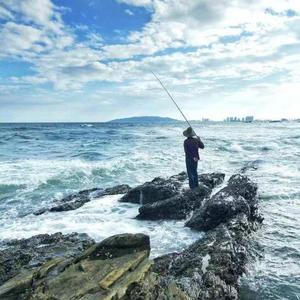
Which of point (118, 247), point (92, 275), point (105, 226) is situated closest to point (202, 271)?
point (118, 247)

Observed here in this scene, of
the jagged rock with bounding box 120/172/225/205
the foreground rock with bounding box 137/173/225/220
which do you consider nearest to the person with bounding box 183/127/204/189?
the jagged rock with bounding box 120/172/225/205

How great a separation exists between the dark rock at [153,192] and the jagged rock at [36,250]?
334 cm

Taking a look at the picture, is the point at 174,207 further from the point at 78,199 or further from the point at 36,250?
the point at 78,199

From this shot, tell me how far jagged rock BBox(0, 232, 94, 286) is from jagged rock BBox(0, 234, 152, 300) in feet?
4.21

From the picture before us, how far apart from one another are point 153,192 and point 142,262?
20.9 ft

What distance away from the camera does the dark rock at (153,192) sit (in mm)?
11375

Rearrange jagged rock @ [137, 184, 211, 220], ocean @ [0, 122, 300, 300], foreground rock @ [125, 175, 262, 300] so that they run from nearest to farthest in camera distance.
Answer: foreground rock @ [125, 175, 262, 300]
ocean @ [0, 122, 300, 300]
jagged rock @ [137, 184, 211, 220]

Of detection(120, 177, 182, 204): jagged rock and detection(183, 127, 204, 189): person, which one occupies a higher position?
detection(183, 127, 204, 189): person

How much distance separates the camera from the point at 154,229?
898 centimetres

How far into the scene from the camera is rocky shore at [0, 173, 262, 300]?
4.55 m

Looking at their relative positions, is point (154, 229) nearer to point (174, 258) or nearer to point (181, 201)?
point (181, 201)

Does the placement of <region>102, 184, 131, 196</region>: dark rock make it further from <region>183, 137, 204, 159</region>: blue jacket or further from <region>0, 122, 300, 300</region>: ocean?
<region>183, 137, 204, 159</region>: blue jacket

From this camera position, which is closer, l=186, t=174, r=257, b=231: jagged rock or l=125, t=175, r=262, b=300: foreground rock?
l=125, t=175, r=262, b=300: foreground rock

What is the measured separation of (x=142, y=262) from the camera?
5.23 metres
